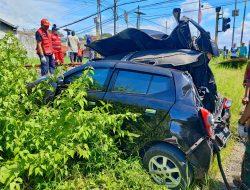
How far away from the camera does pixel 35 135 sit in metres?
3.81

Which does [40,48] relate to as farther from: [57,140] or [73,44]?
[73,44]

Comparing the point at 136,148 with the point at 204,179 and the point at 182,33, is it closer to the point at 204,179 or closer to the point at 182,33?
the point at 204,179

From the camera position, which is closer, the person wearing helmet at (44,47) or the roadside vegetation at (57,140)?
the roadside vegetation at (57,140)

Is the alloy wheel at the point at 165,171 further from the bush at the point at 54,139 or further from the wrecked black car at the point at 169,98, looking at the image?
the bush at the point at 54,139

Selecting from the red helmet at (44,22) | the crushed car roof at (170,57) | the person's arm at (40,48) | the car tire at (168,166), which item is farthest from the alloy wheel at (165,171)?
the red helmet at (44,22)

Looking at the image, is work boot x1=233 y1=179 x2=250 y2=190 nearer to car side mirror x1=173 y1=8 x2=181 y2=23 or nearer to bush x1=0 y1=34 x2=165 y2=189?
bush x1=0 y1=34 x2=165 y2=189

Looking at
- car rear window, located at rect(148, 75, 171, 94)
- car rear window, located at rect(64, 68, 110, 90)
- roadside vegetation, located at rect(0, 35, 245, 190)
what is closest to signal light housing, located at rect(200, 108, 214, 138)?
car rear window, located at rect(148, 75, 171, 94)

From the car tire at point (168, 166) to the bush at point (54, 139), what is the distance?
0.16 metres

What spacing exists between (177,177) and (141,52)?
2156 mm

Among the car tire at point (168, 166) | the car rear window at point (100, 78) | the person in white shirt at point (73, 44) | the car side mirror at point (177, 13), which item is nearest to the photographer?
the car tire at point (168, 166)

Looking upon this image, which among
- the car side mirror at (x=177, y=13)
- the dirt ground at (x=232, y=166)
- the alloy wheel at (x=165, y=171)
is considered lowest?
the dirt ground at (x=232, y=166)

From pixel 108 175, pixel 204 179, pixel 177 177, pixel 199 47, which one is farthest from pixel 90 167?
pixel 199 47

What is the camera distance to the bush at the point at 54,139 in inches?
139

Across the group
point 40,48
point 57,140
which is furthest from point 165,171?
point 40,48
